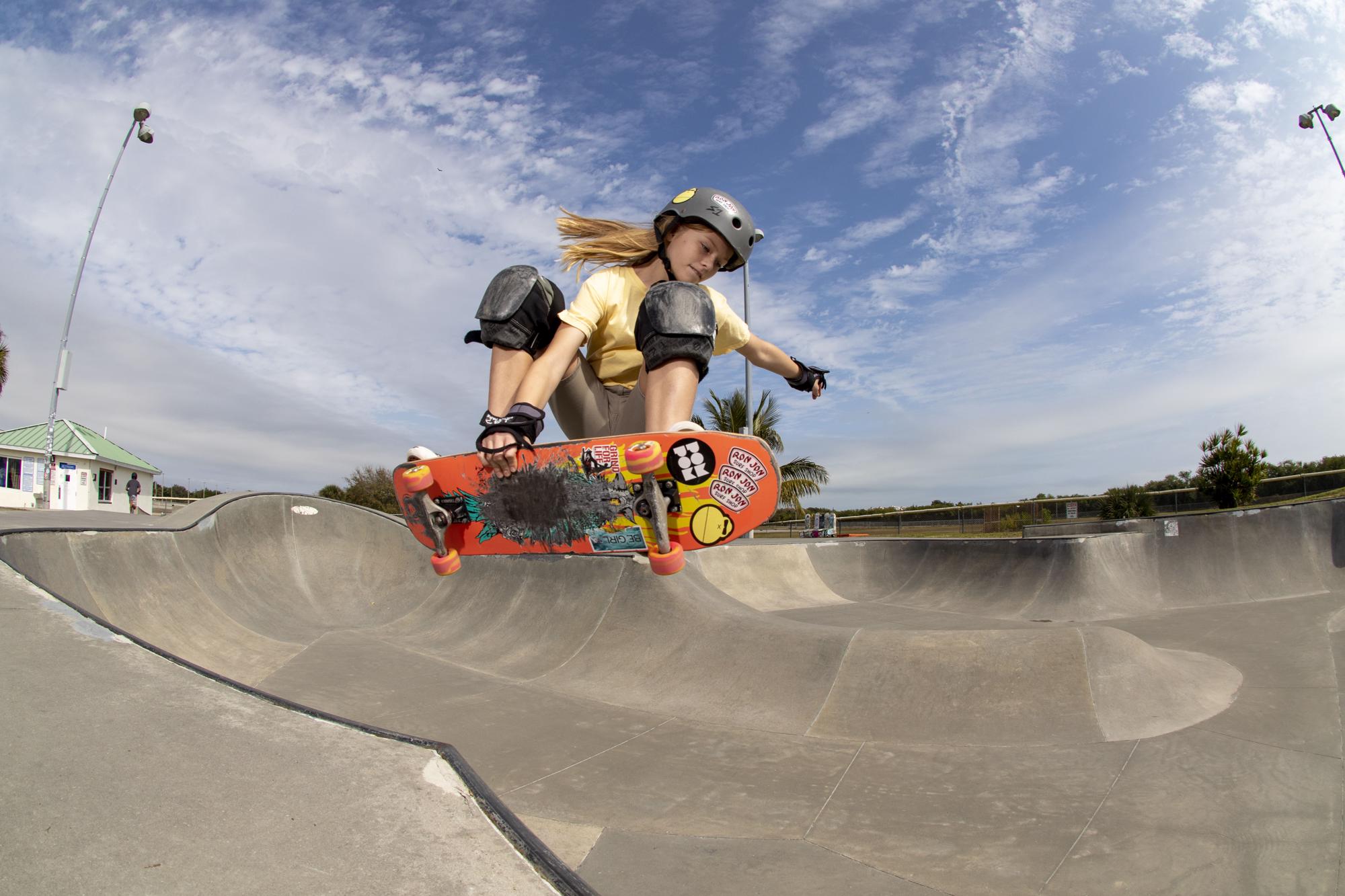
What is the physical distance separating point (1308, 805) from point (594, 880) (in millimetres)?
3325

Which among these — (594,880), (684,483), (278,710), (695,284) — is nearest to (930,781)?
(594,880)

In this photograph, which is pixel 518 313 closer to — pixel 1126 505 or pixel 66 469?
pixel 1126 505

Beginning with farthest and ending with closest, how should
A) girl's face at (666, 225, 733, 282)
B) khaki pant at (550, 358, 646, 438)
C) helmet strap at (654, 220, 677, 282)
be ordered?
khaki pant at (550, 358, 646, 438)
helmet strap at (654, 220, 677, 282)
girl's face at (666, 225, 733, 282)

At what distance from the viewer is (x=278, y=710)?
2.00 metres

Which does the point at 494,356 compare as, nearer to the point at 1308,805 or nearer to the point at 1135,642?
the point at 1308,805

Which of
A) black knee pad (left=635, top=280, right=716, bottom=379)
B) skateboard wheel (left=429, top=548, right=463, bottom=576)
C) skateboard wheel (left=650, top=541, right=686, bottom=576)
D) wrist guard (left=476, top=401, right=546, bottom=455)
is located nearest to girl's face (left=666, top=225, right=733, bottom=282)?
black knee pad (left=635, top=280, right=716, bottom=379)

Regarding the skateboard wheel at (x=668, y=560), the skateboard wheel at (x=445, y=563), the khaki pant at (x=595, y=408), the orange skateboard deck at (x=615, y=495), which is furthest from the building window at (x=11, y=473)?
the skateboard wheel at (x=668, y=560)

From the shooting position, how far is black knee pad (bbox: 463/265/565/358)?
3.36 meters

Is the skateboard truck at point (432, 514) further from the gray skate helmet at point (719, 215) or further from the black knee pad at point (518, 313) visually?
the gray skate helmet at point (719, 215)

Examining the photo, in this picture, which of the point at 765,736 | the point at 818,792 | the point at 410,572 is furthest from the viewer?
the point at 410,572

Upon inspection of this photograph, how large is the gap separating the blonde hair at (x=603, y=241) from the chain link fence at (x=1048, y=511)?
17897 millimetres

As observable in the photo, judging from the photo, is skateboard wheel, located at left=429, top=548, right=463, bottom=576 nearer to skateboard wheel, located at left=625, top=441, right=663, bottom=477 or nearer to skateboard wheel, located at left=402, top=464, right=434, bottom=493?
skateboard wheel, located at left=402, top=464, right=434, bottom=493

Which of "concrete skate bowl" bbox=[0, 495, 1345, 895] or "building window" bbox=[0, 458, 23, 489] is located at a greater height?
"building window" bbox=[0, 458, 23, 489]

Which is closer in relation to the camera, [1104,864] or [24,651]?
[24,651]
